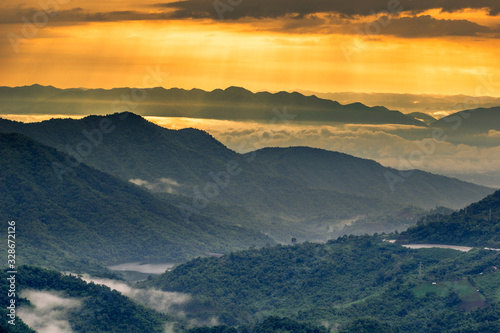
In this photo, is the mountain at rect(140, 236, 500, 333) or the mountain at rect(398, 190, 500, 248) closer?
the mountain at rect(140, 236, 500, 333)

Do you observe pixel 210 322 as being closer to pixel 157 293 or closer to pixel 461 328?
pixel 157 293

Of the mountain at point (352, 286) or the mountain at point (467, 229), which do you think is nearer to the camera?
the mountain at point (352, 286)

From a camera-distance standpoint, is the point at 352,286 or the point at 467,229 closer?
the point at 352,286

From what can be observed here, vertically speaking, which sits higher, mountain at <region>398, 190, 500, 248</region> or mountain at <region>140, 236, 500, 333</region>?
mountain at <region>398, 190, 500, 248</region>

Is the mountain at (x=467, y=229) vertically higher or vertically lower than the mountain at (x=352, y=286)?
higher

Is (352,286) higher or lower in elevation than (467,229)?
lower
